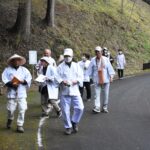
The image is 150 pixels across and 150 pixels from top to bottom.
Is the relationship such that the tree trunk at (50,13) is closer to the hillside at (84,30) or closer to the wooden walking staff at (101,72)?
the hillside at (84,30)

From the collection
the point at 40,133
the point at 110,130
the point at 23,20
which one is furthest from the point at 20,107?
the point at 23,20

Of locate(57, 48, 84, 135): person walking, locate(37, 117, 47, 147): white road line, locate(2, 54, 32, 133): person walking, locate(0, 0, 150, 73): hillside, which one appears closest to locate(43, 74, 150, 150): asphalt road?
locate(37, 117, 47, 147): white road line

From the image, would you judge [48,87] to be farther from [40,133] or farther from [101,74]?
[40,133]

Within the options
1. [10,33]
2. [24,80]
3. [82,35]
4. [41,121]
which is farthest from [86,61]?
[82,35]

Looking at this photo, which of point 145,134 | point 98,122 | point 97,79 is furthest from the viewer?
point 97,79

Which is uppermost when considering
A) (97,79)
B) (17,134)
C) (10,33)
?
(10,33)

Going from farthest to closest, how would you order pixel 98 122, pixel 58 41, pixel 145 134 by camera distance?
1. pixel 58 41
2. pixel 98 122
3. pixel 145 134

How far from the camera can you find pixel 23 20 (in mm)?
28641

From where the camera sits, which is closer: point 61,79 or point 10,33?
point 61,79

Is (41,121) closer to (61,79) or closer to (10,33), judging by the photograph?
(61,79)

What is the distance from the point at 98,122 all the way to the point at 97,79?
85.0 inches

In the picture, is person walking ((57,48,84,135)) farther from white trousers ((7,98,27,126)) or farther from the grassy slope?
the grassy slope

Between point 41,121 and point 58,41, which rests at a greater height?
point 58,41

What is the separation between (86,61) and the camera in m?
18.6
